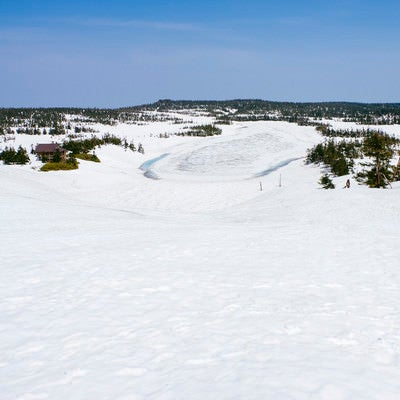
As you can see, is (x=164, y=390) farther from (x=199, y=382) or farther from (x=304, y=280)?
(x=304, y=280)

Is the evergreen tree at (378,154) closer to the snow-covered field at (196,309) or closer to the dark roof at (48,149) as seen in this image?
the snow-covered field at (196,309)

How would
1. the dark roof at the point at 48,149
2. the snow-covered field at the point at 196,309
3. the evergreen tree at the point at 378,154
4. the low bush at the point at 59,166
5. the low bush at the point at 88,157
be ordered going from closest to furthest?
the snow-covered field at the point at 196,309, the evergreen tree at the point at 378,154, the low bush at the point at 59,166, the dark roof at the point at 48,149, the low bush at the point at 88,157

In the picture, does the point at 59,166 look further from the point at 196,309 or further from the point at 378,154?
the point at 196,309

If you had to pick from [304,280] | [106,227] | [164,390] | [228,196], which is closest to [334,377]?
[164,390]

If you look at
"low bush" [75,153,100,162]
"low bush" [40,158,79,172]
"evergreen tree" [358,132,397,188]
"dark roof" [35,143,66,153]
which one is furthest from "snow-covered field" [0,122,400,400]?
"low bush" [75,153,100,162]

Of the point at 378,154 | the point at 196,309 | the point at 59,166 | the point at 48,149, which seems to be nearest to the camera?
the point at 196,309

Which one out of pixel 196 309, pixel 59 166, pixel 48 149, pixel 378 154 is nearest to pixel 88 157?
pixel 48 149

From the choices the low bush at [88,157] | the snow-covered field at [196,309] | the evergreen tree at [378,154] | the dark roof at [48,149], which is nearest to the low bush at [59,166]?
the dark roof at [48,149]

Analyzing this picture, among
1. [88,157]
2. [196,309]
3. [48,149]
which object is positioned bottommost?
[196,309]
